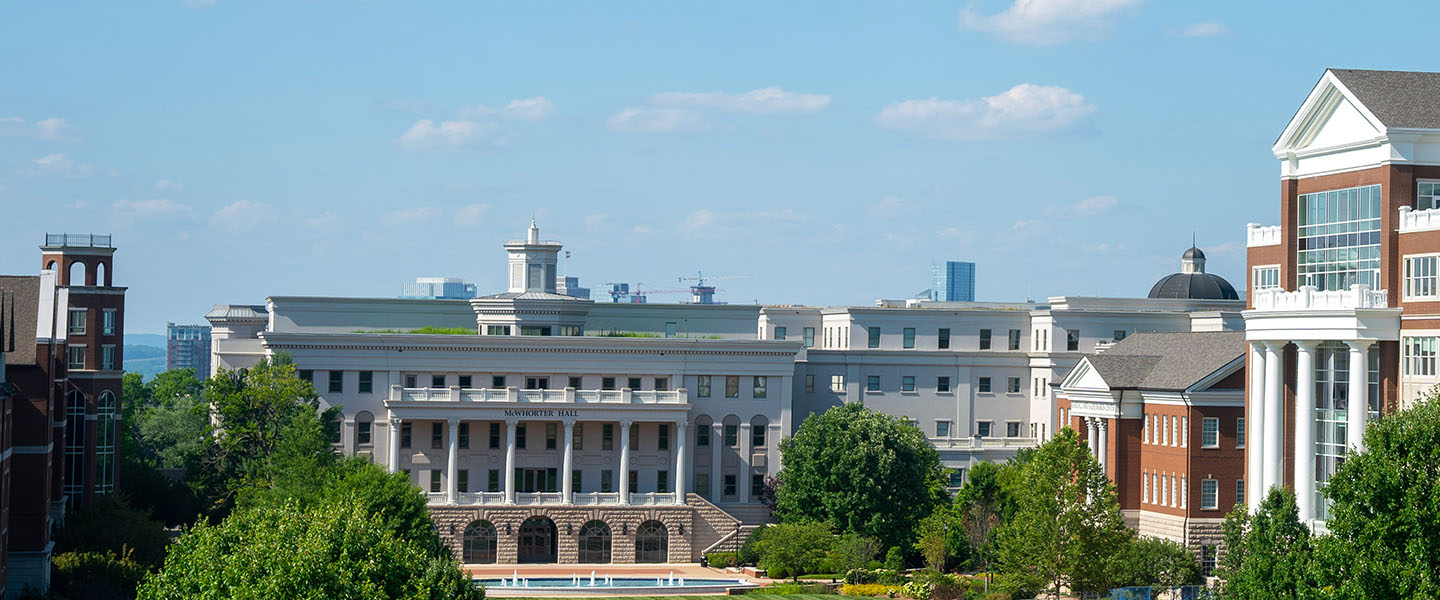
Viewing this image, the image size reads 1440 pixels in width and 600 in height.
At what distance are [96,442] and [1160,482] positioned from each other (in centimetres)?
5425

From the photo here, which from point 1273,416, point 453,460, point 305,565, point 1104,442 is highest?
point 1273,416

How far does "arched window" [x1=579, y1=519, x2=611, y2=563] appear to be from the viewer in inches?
4373

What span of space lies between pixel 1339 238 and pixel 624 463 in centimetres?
4784

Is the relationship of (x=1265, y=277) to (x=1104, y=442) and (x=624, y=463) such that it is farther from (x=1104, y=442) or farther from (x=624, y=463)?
(x=624, y=463)

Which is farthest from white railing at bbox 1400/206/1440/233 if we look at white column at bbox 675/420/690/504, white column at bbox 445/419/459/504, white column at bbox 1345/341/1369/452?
white column at bbox 445/419/459/504

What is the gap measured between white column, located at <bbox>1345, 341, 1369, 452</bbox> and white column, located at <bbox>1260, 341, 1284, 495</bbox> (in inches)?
203

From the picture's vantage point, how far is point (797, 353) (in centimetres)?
12094

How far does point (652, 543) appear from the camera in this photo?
112m

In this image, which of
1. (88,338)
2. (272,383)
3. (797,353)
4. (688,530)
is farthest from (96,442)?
(797,353)

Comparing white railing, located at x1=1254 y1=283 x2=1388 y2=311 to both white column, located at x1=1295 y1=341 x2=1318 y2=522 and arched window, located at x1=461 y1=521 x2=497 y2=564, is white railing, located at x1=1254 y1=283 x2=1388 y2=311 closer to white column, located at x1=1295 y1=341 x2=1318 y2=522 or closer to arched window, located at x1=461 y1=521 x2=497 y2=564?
white column, located at x1=1295 y1=341 x2=1318 y2=522

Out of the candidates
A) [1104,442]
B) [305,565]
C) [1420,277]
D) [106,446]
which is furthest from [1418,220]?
[106,446]

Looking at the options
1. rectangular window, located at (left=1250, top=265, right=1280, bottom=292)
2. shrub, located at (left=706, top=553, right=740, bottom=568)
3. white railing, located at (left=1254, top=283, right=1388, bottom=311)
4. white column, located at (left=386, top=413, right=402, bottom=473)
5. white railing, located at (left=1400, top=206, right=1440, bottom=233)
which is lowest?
shrub, located at (left=706, top=553, right=740, bottom=568)

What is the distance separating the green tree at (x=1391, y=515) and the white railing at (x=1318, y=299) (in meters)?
14.5

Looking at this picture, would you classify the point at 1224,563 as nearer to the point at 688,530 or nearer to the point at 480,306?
the point at 688,530
